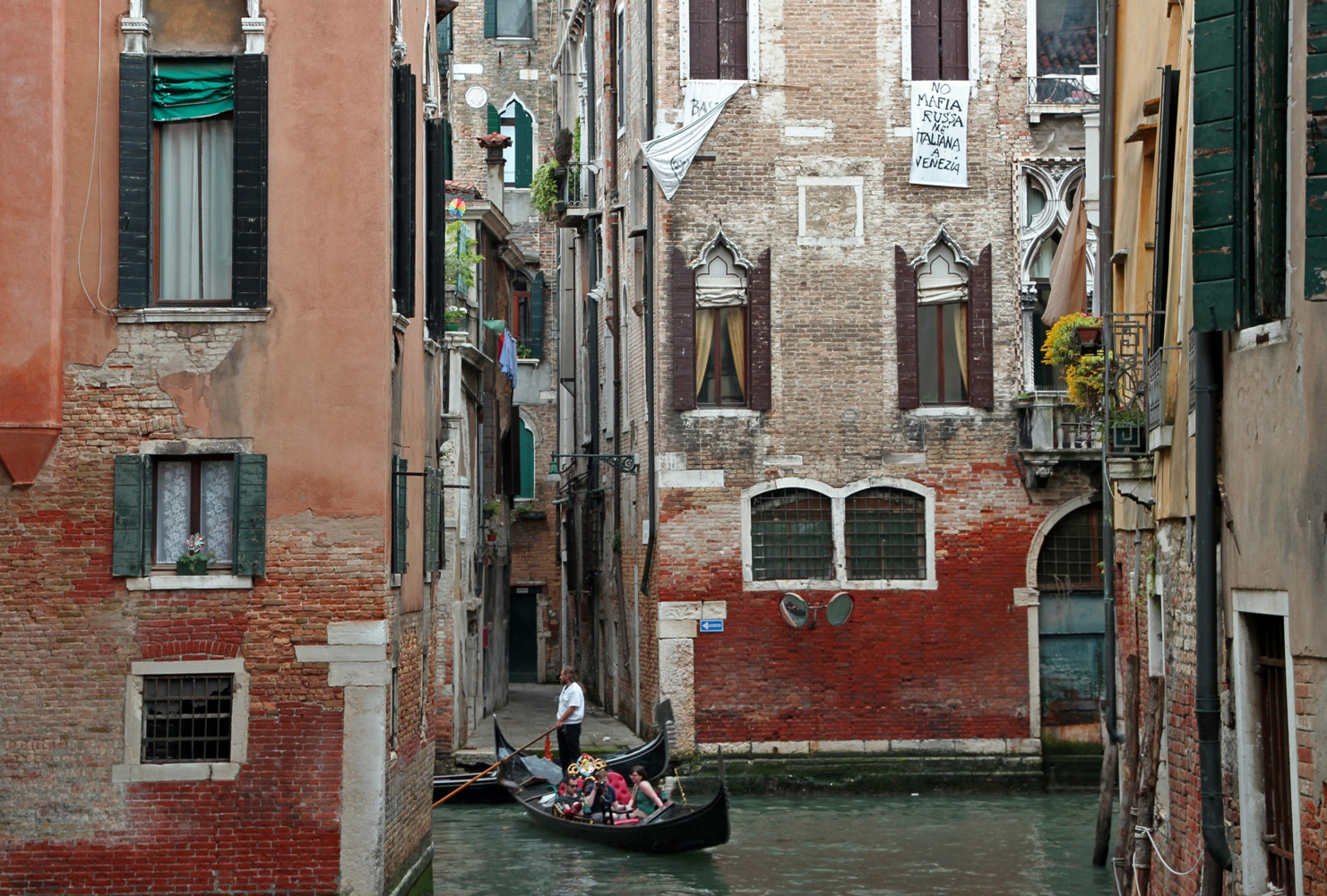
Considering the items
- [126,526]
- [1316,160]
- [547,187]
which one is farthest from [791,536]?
[1316,160]

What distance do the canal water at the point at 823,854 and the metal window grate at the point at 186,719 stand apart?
3.65 metres

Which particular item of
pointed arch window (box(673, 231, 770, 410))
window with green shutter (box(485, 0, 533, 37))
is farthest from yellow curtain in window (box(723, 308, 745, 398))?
window with green shutter (box(485, 0, 533, 37))

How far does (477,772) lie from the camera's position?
20844 millimetres

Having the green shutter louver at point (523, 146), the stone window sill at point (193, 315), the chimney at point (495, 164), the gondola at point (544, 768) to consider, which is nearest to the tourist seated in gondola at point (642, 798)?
the gondola at point (544, 768)

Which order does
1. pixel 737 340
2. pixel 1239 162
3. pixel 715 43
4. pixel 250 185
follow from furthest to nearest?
1. pixel 737 340
2. pixel 715 43
3. pixel 250 185
4. pixel 1239 162

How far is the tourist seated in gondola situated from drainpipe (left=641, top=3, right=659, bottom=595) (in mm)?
3574

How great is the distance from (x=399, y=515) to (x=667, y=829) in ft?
17.1

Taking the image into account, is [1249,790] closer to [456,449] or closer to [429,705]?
[429,705]

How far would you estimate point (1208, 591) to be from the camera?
8430mm

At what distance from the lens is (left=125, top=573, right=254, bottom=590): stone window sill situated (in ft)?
39.4

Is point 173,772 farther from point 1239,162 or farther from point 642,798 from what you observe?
point 1239,162

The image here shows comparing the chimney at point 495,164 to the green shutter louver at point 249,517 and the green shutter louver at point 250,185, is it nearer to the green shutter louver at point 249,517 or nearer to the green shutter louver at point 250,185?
the green shutter louver at point 250,185

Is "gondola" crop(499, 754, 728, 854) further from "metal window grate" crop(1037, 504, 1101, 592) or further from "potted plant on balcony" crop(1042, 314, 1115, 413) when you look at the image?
"metal window grate" crop(1037, 504, 1101, 592)

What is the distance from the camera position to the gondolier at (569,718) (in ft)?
66.0
